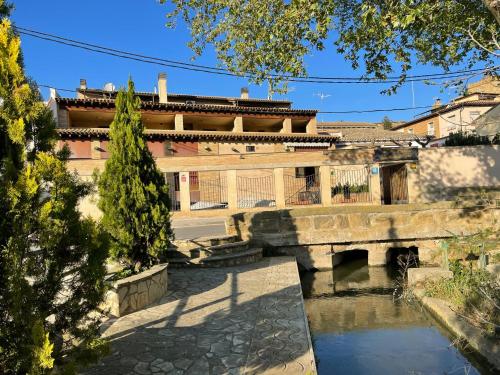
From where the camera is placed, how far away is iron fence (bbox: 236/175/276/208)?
20281mm

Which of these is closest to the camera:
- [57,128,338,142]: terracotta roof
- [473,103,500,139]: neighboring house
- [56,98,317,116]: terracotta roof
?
[473,103,500,139]: neighboring house

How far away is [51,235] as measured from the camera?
3.26 metres

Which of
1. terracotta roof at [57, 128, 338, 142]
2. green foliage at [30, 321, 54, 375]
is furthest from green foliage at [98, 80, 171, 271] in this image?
terracotta roof at [57, 128, 338, 142]

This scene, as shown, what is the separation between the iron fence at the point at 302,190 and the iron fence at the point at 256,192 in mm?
955

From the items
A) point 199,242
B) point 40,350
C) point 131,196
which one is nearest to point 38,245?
point 40,350

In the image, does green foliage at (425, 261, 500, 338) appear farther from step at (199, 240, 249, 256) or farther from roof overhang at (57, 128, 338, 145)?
roof overhang at (57, 128, 338, 145)

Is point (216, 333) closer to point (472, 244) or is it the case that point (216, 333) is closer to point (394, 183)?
point (472, 244)

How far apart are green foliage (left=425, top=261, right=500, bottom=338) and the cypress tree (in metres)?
4.76

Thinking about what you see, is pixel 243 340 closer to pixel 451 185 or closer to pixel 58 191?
pixel 58 191

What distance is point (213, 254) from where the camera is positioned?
405 inches

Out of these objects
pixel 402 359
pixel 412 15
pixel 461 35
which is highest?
pixel 461 35

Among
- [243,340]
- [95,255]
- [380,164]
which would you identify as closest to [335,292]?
[243,340]

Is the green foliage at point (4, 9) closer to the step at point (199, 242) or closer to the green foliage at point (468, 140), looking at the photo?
the step at point (199, 242)

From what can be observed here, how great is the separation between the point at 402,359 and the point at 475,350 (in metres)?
1.03
